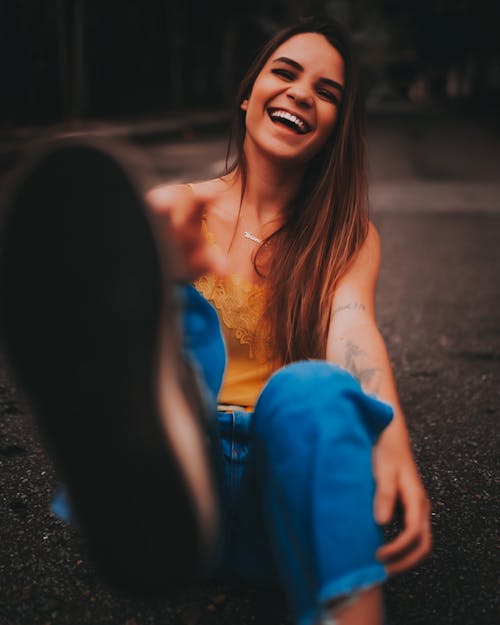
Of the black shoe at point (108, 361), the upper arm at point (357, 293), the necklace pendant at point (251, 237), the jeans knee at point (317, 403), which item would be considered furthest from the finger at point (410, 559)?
the necklace pendant at point (251, 237)

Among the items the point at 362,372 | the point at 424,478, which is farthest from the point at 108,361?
the point at 424,478

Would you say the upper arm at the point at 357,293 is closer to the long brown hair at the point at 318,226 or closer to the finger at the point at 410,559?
the long brown hair at the point at 318,226

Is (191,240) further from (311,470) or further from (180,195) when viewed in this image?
(311,470)

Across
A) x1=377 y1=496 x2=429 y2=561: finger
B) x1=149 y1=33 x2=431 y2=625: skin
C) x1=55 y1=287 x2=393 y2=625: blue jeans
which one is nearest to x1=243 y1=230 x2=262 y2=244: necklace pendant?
x1=149 y1=33 x2=431 y2=625: skin

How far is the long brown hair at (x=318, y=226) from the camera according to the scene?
148 cm

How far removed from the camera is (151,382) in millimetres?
833

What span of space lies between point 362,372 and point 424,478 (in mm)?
883

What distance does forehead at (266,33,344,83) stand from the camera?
1557mm

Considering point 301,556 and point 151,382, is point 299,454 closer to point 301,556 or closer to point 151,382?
point 301,556

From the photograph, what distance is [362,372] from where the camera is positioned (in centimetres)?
129

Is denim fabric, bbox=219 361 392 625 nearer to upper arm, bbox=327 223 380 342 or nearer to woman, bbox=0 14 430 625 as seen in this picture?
woman, bbox=0 14 430 625

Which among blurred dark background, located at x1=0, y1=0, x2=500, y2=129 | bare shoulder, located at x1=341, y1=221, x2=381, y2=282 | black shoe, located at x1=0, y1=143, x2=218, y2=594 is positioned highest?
black shoe, located at x1=0, y1=143, x2=218, y2=594

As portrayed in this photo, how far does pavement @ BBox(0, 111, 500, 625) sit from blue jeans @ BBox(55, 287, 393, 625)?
0.23 metres

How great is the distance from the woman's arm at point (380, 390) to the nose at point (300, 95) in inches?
13.4
